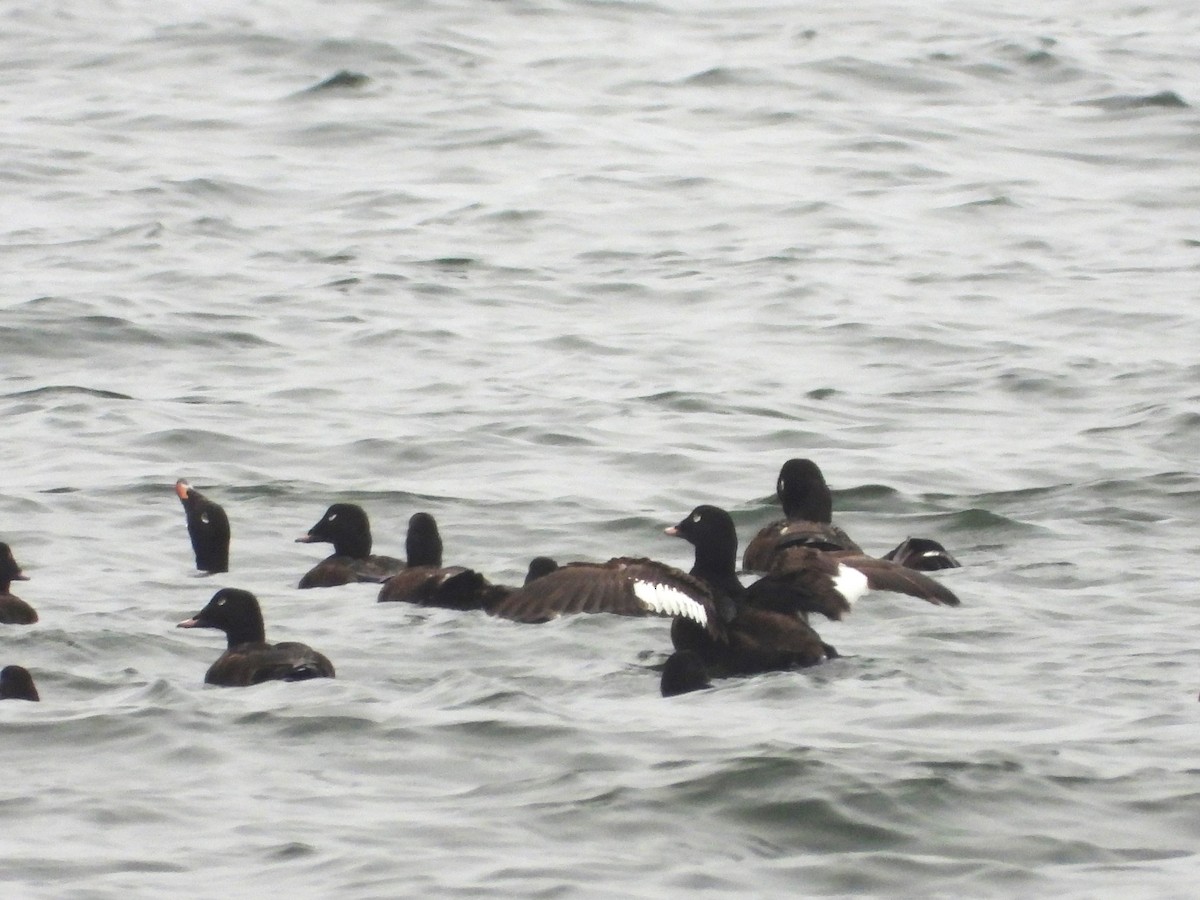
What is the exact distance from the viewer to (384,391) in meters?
16.6

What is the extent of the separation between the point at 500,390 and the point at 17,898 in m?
9.56

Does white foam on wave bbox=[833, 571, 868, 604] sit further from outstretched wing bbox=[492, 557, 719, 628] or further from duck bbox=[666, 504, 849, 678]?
outstretched wing bbox=[492, 557, 719, 628]

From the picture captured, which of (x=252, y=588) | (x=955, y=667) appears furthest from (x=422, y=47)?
(x=955, y=667)

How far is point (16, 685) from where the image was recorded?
9.40m

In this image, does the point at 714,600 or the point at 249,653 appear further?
the point at 714,600

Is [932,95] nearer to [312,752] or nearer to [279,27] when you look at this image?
[279,27]

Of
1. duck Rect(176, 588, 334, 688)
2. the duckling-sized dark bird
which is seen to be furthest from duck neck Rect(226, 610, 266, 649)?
the duckling-sized dark bird

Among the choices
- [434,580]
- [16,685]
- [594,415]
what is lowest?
[594,415]

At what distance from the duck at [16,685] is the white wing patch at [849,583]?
3369 millimetres

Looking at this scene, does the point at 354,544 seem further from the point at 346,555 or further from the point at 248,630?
the point at 248,630

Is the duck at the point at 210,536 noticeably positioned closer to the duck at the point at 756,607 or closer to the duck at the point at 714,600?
the duck at the point at 714,600

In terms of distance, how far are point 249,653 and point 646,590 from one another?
1.70m

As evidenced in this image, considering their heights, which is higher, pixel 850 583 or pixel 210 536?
pixel 850 583

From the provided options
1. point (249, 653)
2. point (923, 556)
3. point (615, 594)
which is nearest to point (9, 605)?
point (249, 653)
